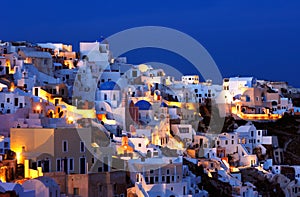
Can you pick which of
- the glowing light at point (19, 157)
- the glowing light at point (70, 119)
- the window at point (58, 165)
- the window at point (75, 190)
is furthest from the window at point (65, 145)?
the glowing light at point (70, 119)

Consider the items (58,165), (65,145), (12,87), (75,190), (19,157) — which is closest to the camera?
(75,190)

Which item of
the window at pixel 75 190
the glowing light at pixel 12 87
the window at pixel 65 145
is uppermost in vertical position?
the glowing light at pixel 12 87

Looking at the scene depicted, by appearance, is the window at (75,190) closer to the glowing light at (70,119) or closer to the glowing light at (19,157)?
the glowing light at (19,157)

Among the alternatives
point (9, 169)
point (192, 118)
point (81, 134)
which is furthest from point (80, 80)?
point (9, 169)

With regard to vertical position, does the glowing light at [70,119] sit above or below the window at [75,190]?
above

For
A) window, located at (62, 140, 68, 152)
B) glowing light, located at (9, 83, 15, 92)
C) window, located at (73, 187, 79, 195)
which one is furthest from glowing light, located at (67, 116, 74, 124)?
window, located at (73, 187, 79, 195)

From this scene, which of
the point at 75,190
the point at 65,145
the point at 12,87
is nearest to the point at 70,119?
the point at 12,87

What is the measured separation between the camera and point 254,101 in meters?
68.5

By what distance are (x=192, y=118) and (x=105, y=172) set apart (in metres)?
25.7

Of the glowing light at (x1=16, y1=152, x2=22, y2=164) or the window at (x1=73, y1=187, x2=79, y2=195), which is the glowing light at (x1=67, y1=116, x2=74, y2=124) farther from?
the window at (x1=73, y1=187, x2=79, y2=195)

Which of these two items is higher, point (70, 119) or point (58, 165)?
point (70, 119)

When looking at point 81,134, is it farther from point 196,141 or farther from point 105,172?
point 196,141

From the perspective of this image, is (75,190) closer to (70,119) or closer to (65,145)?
(65,145)

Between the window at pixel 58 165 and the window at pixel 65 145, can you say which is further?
the window at pixel 65 145
